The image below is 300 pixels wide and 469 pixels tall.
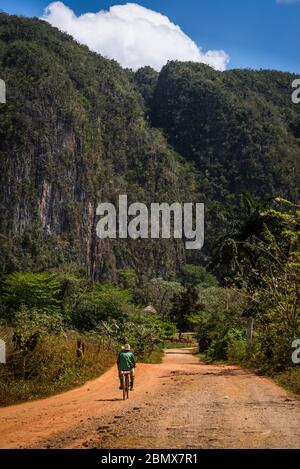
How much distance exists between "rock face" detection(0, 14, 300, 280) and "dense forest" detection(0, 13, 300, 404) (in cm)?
36

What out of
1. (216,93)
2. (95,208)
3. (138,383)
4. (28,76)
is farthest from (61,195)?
(138,383)

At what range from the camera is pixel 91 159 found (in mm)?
136000

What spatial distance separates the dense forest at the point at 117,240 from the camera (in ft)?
65.0

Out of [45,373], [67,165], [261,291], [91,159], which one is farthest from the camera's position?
[91,159]

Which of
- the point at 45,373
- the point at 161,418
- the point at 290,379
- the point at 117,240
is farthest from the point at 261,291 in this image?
the point at 117,240

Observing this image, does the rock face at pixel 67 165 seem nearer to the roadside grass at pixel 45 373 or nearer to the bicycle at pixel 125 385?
the roadside grass at pixel 45 373

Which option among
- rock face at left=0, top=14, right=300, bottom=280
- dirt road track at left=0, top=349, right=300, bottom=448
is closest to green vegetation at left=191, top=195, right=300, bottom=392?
dirt road track at left=0, top=349, right=300, bottom=448

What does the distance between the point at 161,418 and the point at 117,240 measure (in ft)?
410

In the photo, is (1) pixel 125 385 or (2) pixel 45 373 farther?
(2) pixel 45 373

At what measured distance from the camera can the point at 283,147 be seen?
577ft

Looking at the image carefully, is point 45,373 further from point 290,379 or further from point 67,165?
point 67,165

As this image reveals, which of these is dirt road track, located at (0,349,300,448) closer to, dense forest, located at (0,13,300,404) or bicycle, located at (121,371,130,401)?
bicycle, located at (121,371,130,401)

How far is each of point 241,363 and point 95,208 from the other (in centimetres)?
10694

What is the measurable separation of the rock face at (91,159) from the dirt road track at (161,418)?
2879 inches
